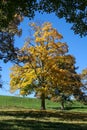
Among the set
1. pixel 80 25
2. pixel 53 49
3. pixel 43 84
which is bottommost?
pixel 80 25

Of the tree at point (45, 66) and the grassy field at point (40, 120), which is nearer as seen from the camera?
the grassy field at point (40, 120)

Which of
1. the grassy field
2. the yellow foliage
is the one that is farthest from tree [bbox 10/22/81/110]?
the grassy field

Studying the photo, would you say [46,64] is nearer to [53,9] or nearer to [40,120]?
[40,120]

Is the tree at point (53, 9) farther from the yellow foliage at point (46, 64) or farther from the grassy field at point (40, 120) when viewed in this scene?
the yellow foliage at point (46, 64)

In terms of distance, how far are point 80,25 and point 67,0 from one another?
151 centimetres

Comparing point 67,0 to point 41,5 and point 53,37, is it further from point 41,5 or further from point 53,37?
point 53,37

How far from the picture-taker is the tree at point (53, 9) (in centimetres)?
1736

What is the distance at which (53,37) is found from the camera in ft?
205

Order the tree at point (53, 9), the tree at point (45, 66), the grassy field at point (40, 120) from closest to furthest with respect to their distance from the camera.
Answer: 1. the tree at point (53, 9)
2. the grassy field at point (40, 120)
3. the tree at point (45, 66)

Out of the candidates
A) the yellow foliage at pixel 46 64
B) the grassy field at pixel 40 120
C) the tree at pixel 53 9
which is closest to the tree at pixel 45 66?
the yellow foliage at pixel 46 64

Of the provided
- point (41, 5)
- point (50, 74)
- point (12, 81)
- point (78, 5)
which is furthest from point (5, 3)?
point (12, 81)

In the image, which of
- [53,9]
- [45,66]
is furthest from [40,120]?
[45,66]

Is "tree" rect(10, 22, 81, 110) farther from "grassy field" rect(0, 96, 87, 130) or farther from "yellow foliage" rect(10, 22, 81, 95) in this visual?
"grassy field" rect(0, 96, 87, 130)

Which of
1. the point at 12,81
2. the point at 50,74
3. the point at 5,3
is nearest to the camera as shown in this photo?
the point at 5,3
